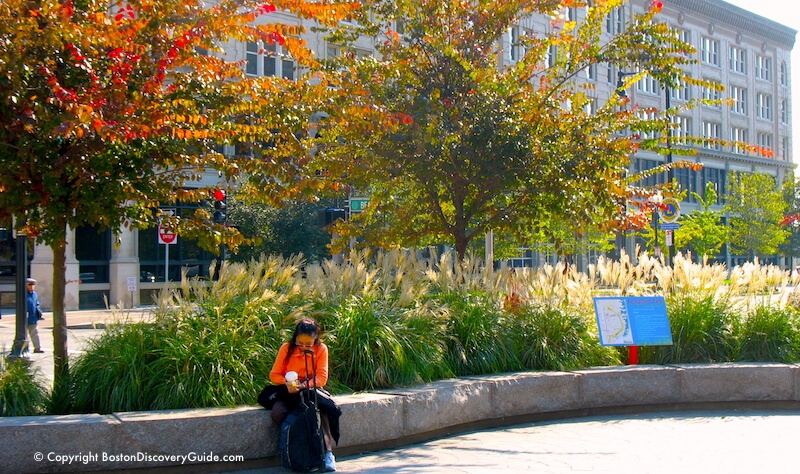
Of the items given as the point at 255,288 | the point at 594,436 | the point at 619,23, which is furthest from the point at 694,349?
the point at 619,23

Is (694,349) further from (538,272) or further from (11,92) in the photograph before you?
(11,92)

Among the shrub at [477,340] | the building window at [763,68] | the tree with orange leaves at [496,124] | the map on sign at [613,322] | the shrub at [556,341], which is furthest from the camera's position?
the building window at [763,68]

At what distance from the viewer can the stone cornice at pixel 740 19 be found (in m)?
54.2

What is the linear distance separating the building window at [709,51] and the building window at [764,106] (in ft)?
22.5

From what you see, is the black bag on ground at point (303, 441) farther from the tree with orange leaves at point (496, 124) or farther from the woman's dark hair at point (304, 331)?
the tree with orange leaves at point (496, 124)

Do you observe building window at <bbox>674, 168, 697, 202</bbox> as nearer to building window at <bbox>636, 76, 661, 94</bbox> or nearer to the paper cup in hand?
building window at <bbox>636, 76, 661, 94</bbox>

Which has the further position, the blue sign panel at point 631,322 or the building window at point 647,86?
the building window at point 647,86

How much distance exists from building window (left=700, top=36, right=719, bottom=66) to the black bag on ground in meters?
55.2

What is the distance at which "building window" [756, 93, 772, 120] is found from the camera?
63344 millimetres

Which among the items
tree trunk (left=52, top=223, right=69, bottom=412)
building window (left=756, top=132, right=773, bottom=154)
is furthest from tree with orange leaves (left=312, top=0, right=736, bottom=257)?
building window (left=756, top=132, right=773, bottom=154)

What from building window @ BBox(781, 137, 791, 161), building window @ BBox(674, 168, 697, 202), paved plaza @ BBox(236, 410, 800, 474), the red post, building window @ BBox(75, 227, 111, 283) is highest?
building window @ BBox(781, 137, 791, 161)

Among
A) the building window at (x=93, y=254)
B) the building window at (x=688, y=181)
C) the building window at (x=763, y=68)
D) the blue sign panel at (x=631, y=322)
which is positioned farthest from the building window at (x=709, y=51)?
the blue sign panel at (x=631, y=322)

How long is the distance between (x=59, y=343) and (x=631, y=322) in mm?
6719

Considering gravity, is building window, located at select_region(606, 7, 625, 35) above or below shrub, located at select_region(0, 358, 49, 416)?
above
